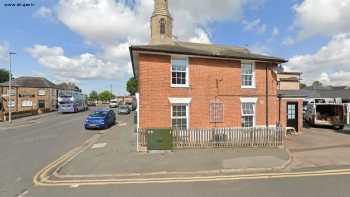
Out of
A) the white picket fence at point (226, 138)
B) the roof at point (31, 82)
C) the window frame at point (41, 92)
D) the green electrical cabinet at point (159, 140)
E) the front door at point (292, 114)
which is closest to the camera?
the green electrical cabinet at point (159, 140)

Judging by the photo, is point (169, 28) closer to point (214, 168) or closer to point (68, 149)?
point (68, 149)

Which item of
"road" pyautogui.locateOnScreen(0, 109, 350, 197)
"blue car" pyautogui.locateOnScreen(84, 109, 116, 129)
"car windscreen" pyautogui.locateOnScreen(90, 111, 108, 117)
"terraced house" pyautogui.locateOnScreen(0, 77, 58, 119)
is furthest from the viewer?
"terraced house" pyautogui.locateOnScreen(0, 77, 58, 119)

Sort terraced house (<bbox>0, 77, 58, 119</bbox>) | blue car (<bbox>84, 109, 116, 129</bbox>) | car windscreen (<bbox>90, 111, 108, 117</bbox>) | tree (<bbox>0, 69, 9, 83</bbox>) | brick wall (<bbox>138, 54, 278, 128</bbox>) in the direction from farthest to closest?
tree (<bbox>0, 69, 9, 83</bbox>), terraced house (<bbox>0, 77, 58, 119</bbox>), car windscreen (<bbox>90, 111, 108, 117</bbox>), blue car (<bbox>84, 109, 116, 129</bbox>), brick wall (<bbox>138, 54, 278, 128</bbox>)

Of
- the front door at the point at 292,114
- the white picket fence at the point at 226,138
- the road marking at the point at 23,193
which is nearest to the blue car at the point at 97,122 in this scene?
the white picket fence at the point at 226,138

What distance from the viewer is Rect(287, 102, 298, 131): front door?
19359mm

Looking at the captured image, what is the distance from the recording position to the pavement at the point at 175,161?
29.1ft

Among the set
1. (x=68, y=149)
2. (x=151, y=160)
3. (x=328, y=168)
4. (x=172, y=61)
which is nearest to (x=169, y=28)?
(x=172, y=61)

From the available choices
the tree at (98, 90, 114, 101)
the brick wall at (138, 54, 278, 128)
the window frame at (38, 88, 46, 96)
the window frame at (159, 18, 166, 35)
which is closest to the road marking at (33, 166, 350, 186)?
the brick wall at (138, 54, 278, 128)

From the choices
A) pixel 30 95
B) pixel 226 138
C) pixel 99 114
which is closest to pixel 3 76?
pixel 30 95

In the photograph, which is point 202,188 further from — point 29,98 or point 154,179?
point 29,98

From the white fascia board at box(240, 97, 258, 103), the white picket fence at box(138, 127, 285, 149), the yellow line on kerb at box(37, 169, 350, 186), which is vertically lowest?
the yellow line on kerb at box(37, 169, 350, 186)

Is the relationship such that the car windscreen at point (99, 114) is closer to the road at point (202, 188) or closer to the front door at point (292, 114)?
the road at point (202, 188)

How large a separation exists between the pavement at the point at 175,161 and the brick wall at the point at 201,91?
8.34 feet

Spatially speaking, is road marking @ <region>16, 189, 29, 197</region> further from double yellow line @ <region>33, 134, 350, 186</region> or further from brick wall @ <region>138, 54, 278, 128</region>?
brick wall @ <region>138, 54, 278, 128</region>
